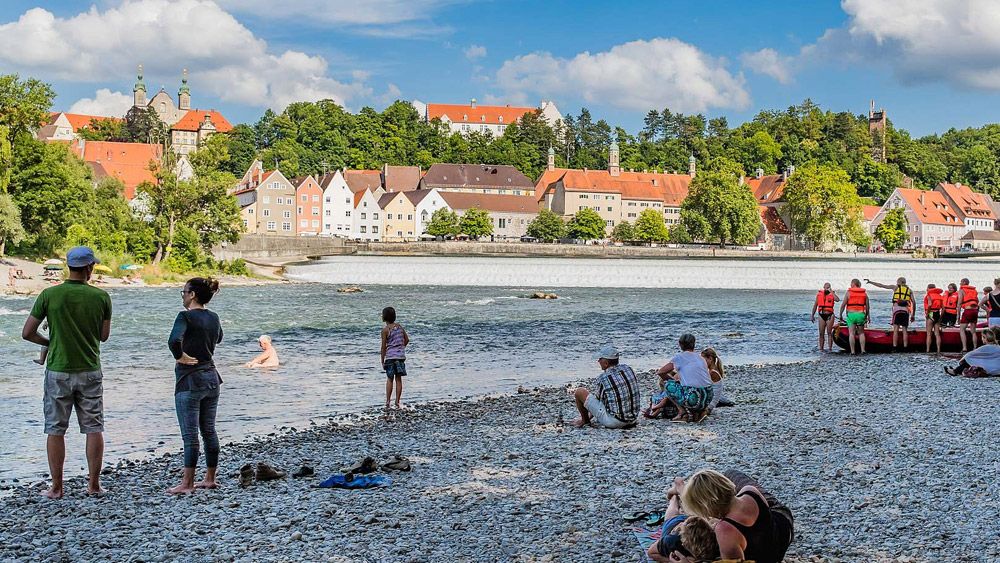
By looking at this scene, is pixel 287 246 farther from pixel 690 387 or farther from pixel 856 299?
pixel 690 387

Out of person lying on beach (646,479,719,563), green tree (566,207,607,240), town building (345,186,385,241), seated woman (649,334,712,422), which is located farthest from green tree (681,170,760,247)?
person lying on beach (646,479,719,563)

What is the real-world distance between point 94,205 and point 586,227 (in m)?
73.1

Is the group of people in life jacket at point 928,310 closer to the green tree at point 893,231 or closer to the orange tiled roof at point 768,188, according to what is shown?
the green tree at point 893,231

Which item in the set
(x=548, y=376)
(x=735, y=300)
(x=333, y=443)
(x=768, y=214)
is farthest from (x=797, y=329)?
(x=768, y=214)

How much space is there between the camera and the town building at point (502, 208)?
138 meters

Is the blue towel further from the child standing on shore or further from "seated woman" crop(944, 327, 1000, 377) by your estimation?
"seated woman" crop(944, 327, 1000, 377)

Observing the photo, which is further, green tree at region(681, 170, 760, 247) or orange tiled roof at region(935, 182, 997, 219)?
orange tiled roof at region(935, 182, 997, 219)

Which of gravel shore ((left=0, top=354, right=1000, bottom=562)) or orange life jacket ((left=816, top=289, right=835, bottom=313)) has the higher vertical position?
orange life jacket ((left=816, top=289, right=835, bottom=313))

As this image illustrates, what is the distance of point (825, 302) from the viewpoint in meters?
23.3

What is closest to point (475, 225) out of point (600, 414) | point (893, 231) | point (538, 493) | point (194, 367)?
point (893, 231)

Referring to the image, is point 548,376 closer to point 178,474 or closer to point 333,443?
point 333,443

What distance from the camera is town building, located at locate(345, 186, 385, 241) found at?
440 feet

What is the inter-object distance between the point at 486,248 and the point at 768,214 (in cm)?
5002

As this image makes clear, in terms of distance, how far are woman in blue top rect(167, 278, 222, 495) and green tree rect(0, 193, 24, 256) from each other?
173 ft
